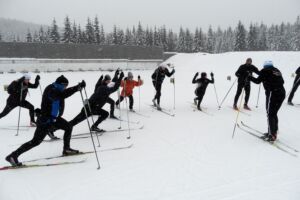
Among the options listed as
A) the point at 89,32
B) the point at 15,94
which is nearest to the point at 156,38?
the point at 89,32

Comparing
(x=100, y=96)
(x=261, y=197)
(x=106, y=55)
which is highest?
(x=106, y=55)

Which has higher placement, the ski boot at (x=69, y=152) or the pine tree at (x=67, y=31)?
the pine tree at (x=67, y=31)

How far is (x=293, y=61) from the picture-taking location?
26938mm

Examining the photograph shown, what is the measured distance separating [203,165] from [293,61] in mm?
25702

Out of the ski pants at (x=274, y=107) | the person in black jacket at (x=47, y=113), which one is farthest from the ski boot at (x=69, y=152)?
the ski pants at (x=274, y=107)

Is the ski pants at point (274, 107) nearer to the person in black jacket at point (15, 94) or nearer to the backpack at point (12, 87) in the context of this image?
the person in black jacket at point (15, 94)

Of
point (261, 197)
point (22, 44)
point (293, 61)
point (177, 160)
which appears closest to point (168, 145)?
point (177, 160)

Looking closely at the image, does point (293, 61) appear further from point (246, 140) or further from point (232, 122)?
point (246, 140)

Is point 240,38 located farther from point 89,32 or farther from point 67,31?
point 67,31

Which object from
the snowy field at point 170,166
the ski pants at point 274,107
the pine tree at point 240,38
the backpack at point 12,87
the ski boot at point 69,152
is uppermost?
the pine tree at point 240,38

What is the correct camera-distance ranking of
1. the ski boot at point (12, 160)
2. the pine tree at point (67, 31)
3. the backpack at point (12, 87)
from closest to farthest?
1. the ski boot at point (12, 160)
2. the backpack at point (12, 87)
3. the pine tree at point (67, 31)

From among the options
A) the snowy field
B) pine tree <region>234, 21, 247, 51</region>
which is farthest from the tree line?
the snowy field

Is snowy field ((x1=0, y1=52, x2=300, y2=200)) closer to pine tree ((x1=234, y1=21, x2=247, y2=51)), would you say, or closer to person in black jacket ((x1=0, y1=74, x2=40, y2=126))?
person in black jacket ((x1=0, y1=74, x2=40, y2=126))

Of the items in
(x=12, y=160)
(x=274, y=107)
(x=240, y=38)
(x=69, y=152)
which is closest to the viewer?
(x=12, y=160)
